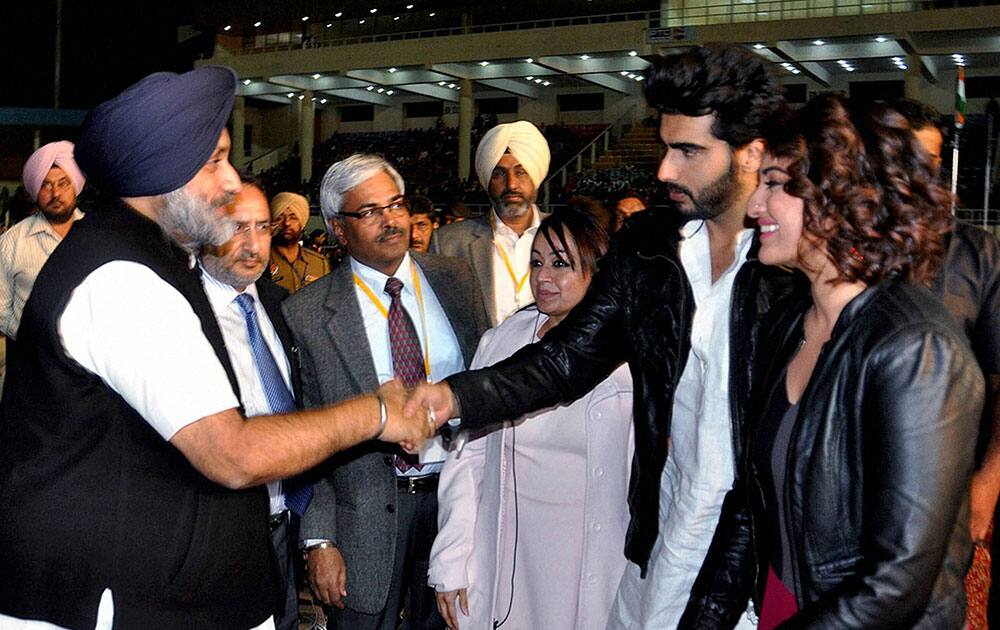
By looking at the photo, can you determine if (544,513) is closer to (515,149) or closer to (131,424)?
(131,424)

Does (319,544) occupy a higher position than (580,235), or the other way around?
(580,235)

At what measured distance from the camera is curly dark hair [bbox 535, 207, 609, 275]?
3.30 m

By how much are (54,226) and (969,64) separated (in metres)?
22.5

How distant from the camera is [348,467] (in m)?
3.27

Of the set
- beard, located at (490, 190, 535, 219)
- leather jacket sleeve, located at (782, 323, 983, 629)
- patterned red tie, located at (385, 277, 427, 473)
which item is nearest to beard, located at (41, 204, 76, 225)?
beard, located at (490, 190, 535, 219)

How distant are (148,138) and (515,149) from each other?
347cm

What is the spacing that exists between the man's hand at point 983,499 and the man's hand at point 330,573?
6.50ft

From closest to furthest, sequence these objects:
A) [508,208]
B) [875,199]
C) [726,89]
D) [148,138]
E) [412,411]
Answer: [875,199] < [148,138] < [726,89] < [412,411] < [508,208]

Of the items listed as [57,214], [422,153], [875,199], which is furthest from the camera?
[422,153]

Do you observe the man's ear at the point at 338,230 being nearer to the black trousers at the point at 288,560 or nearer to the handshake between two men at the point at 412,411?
the handshake between two men at the point at 412,411

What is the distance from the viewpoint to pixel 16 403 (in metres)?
1.91

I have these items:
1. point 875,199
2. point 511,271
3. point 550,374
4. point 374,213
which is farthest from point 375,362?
point 875,199

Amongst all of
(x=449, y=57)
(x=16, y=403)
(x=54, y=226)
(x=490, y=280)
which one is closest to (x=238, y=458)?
(x=16, y=403)

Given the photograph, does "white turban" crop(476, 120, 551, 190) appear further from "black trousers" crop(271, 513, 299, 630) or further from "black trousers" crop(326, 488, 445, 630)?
"black trousers" crop(271, 513, 299, 630)
